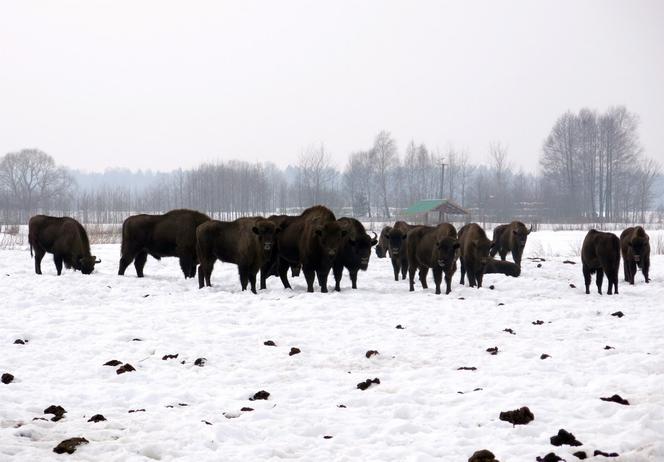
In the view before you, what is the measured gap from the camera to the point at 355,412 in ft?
→ 21.2

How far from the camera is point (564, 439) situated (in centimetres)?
546

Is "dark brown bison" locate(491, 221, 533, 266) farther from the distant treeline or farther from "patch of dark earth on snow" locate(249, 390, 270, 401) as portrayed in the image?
the distant treeline

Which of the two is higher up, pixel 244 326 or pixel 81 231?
pixel 81 231

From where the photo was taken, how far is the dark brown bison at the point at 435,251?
15586 mm

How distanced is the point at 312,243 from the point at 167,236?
4280mm

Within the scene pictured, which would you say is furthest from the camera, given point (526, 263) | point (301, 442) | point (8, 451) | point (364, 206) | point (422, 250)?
point (364, 206)

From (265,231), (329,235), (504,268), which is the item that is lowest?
(504,268)

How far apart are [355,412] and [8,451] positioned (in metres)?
3.00

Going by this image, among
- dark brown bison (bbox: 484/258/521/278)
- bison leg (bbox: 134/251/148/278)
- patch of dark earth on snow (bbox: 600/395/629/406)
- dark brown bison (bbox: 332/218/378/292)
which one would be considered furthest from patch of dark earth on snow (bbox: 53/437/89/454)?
dark brown bison (bbox: 484/258/521/278)

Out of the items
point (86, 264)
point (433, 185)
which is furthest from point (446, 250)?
point (433, 185)

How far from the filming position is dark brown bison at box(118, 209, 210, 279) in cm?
1731

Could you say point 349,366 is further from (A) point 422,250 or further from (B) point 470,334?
(A) point 422,250

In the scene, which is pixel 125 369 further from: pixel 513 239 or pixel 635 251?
pixel 513 239

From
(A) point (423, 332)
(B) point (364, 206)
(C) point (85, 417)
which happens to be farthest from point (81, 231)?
(B) point (364, 206)
